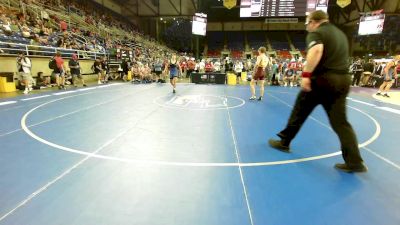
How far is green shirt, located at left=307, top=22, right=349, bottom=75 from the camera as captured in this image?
9.79ft

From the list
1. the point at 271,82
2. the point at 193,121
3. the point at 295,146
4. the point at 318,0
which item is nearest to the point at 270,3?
the point at 318,0

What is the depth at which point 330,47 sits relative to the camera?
9.82 feet

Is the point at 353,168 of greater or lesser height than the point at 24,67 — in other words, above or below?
below

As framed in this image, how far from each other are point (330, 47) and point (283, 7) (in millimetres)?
13242

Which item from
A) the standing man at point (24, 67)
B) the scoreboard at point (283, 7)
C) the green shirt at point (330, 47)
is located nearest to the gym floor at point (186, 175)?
the green shirt at point (330, 47)

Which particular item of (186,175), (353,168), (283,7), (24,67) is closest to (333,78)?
(353,168)

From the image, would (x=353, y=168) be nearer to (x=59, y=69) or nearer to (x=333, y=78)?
(x=333, y=78)

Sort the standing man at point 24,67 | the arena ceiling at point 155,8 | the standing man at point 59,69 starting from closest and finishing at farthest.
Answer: the standing man at point 24,67 → the standing man at point 59,69 → the arena ceiling at point 155,8

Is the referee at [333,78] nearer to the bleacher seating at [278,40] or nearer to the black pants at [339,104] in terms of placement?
the black pants at [339,104]

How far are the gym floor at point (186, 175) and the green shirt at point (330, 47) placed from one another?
126 centimetres

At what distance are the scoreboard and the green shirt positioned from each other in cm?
1292

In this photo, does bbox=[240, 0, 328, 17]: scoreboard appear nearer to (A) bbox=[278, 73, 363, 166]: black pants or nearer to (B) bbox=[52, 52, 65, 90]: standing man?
(B) bbox=[52, 52, 65, 90]: standing man

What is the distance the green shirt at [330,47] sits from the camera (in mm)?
2984

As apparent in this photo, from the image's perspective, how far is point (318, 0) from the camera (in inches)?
559
